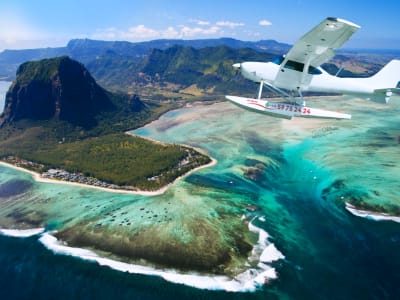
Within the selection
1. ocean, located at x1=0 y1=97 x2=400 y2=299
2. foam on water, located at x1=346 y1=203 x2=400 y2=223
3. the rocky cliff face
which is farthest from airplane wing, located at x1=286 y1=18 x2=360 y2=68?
the rocky cliff face

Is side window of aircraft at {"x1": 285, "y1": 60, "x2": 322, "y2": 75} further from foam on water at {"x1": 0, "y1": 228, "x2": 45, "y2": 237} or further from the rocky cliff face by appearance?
the rocky cliff face

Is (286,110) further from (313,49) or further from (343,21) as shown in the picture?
(343,21)

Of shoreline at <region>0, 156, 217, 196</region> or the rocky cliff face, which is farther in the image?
the rocky cliff face

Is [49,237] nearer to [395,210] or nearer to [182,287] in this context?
[182,287]

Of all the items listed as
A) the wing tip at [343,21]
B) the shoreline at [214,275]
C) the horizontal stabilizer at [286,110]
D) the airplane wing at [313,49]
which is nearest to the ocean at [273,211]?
the shoreline at [214,275]

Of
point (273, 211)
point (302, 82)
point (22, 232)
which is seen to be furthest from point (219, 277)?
point (22, 232)

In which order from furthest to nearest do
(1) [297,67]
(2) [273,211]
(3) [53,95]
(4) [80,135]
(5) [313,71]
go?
(3) [53,95] → (4) [80,135] → (2) [273,211] → (5) [313,71] → (1) [297,67]
